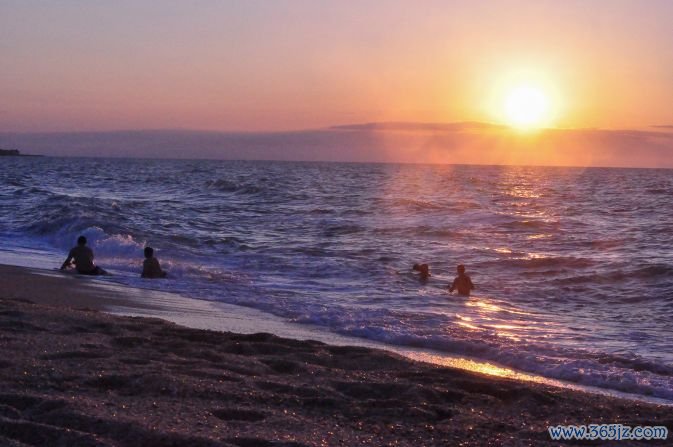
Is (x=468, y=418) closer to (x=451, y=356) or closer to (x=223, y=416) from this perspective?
(x=223, y=416)

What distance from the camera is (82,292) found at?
11883 millimetres

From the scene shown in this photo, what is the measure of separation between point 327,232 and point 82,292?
1463cm

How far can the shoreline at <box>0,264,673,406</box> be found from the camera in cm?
809

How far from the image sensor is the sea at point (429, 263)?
9492 millimetres

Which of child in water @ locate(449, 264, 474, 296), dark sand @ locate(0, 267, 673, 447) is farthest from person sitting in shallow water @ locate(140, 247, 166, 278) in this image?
dark sand @ locate(0, 267, 673, 447)

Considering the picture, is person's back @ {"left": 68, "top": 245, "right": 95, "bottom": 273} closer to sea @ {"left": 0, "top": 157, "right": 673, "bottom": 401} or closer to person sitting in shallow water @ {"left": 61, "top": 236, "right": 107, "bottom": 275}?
person sitting in shallow water @ {"left": 61, "top": 236, "right": 107, "bottom": 275}

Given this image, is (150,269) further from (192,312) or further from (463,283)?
(463,283)

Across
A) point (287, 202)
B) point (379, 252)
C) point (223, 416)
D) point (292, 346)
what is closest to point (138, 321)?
point (292, 346)

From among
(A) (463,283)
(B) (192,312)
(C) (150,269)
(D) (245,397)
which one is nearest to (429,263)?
(A) (463,283)

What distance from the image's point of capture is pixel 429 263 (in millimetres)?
19609

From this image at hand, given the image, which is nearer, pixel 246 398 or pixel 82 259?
pixel 246 398

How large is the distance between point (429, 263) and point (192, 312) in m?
9.83

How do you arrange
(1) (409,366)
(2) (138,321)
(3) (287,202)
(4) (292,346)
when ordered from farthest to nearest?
1. (3) (287,202)
2. (2) (138,321)
3. (4) (292,346)
4. (1) (409,366)

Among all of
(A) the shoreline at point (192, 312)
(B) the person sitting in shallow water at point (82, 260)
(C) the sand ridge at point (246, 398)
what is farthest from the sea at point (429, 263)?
(C) the sand ridge at point (246, 398)
